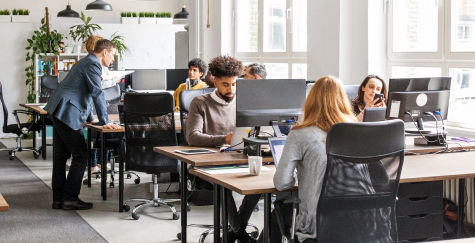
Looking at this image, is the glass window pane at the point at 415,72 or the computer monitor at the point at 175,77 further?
the computer monitor at the point at 175,77

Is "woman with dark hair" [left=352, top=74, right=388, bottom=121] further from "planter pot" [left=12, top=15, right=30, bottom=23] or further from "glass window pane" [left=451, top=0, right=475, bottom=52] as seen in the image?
"planter pot" [left=12, top=15, right=30, bottom=23]

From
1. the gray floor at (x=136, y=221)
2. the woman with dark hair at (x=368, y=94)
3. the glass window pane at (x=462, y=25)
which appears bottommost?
the gray floor at (x=136, y=221)

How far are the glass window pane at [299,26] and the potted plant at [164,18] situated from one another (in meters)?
3.44

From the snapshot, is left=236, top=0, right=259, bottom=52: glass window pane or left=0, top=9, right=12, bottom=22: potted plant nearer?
left=236, top=0, right=259, bottom=52: glass window pane

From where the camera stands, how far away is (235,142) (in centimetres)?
445

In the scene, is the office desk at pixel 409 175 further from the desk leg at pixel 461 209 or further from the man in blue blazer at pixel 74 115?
the man in blue blazer at pixel 74 115

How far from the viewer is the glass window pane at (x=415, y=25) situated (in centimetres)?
624

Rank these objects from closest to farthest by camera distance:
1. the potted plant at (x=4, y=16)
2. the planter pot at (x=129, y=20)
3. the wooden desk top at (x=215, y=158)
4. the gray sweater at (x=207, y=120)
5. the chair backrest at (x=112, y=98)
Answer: the wooden desk top at (x=215, y=158) < the gray sweater at (x=207, y=120) < the chair backrest at (x=112, y=98) < the potted plant at (x=4, y=16) < the planter pot at (x=129, y=20)

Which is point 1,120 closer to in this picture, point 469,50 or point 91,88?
point 91,88

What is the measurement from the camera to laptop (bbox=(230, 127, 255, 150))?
432 centimetres

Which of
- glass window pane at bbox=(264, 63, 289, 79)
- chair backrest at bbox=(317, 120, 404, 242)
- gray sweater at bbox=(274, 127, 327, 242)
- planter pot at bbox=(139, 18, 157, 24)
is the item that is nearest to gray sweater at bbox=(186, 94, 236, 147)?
gray sweater at bbox=(274, 127, 327, 242)

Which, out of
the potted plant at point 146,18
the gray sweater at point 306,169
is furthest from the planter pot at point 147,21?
the gray sweater at point 306,169

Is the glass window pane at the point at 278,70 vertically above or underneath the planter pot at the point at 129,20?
underneath

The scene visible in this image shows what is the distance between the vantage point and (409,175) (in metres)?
3.55
